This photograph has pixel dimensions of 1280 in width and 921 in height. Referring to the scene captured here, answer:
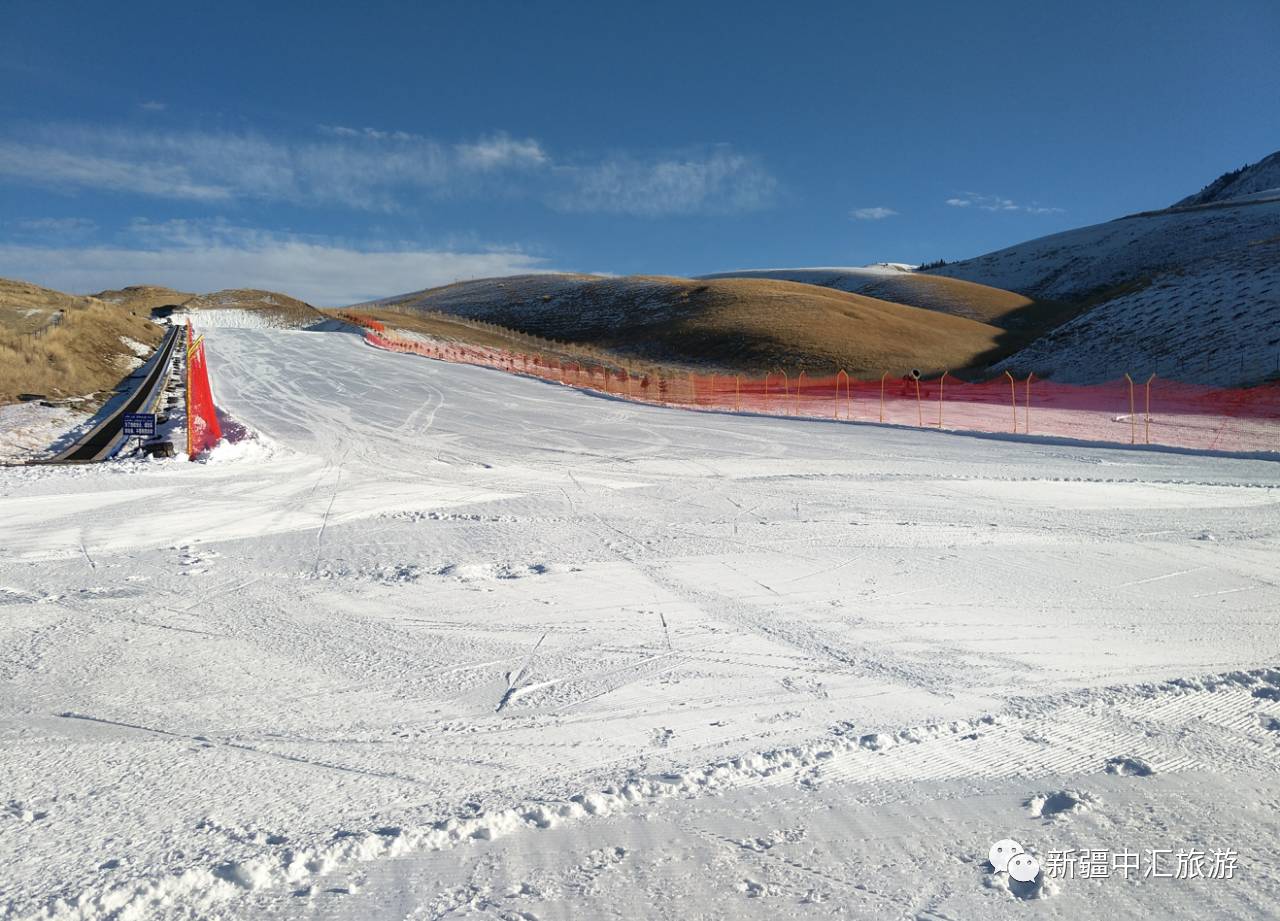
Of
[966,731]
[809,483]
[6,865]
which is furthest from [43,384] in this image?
[966,731]

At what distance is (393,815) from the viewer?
12.0ft

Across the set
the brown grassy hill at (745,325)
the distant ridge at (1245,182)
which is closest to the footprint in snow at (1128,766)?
the brown grassy hill at (745,325)

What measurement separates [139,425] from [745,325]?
7170 cm

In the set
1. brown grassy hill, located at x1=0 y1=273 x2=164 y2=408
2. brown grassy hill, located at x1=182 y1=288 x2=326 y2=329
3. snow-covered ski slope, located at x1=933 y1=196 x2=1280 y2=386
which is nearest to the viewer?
brown grassy hill, located at x1=0 y1=273 x2=164 y2=408

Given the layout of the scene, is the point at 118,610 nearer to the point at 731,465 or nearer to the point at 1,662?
the point at 1,662

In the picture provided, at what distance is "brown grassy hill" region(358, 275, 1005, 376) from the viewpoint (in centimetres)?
7081

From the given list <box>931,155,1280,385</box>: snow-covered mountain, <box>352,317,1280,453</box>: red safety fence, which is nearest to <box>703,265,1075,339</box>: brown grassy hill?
<box>931,155,1280,385</box>: snow-covered mountain

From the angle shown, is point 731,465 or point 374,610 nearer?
point 374,610

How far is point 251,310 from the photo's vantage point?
9256cm

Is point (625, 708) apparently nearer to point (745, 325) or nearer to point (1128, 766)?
point (1128, 766)

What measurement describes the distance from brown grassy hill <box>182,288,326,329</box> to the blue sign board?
223ft

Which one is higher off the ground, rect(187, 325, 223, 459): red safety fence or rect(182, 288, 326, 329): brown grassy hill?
rect(182, 288, 326, 329): brown grassy hill

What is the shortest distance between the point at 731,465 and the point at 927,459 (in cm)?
401

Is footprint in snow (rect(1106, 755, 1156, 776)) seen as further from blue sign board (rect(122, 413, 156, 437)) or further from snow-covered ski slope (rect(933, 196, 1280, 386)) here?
snow-covered ski slope (rect(933, 196, 1280, 386))
